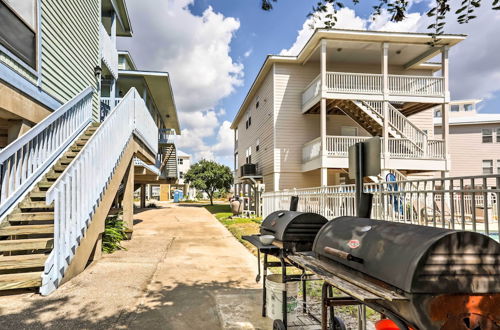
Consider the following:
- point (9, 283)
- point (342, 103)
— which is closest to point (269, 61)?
point (342, 103)

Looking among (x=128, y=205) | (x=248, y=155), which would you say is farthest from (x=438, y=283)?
(x=248, y=155)

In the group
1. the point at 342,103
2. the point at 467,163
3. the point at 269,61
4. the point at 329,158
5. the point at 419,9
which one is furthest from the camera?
the point at 467,163

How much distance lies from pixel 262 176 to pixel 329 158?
6.14 meters

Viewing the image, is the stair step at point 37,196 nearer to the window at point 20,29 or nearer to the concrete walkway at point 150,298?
the concrete walkway at point 150,298

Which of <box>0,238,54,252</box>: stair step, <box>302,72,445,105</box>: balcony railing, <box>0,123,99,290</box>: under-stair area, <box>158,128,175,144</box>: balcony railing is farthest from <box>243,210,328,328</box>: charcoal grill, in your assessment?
<box>158,128,175,144</box>: balcony railing

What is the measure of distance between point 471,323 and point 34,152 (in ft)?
23.3

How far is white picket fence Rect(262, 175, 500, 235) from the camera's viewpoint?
160 inches

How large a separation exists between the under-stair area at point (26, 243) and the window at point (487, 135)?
27988 millimetres

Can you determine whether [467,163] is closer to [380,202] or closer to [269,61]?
[269,61]

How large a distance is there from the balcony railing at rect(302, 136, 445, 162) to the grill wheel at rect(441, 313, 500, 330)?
12341mm

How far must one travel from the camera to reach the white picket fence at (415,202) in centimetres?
407

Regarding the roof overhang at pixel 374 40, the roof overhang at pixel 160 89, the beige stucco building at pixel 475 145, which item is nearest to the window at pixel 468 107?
the beige stucco building at pixel 475 145

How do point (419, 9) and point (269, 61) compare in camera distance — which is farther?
point (269, 61)

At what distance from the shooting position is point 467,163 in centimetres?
2284
